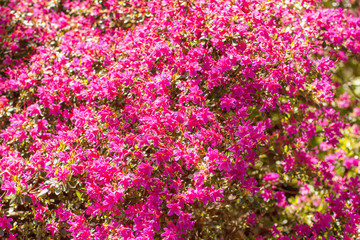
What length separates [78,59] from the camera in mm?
2980

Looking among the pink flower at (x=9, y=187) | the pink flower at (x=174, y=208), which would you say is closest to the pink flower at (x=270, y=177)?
the pink flower at (x=174, y=208)

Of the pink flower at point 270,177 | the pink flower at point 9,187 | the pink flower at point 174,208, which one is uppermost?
the pink flower at point 9,187

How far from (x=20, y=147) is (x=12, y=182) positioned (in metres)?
0.66

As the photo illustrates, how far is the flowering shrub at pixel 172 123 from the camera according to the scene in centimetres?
218

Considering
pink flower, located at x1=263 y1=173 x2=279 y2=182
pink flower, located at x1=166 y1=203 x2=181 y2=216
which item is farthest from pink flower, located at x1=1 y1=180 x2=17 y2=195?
pink flower, located at x1=263 y1=173 x2=279 y2=182

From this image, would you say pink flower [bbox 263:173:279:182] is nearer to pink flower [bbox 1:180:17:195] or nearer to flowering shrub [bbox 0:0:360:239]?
flowering shrub [bbox 0:0:360:239]

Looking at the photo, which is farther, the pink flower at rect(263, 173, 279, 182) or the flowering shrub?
the pink flower at rect(263, 173, 279, 182)

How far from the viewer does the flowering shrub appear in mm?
2182

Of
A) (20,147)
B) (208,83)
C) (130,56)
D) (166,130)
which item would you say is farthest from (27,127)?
(208,83)

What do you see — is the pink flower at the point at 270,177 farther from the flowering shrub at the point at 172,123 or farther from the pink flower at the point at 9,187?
the pink flower at the point at 9,187

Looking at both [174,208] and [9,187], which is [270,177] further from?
[9,187]

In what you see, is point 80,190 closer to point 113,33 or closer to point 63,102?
point 63,102

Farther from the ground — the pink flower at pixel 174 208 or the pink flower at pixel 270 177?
the pink flower at pixel 174 208

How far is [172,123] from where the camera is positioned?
227 centimetres
